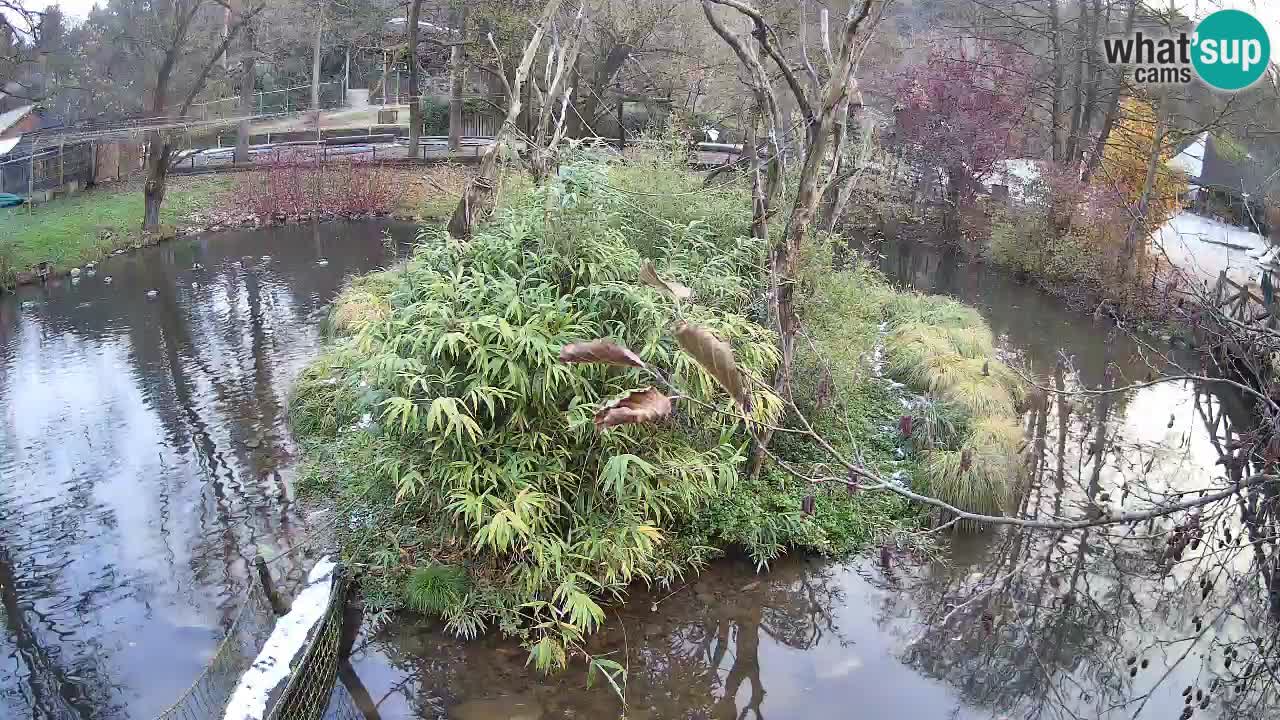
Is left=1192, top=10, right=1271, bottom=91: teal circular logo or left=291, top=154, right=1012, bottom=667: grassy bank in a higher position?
left=1192, top=10, right=1271, bottom=91: teal circular logo

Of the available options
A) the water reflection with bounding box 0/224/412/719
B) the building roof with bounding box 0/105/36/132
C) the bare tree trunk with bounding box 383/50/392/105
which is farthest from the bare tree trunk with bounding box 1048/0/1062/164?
the building roof with bounding box 0/105/36/132

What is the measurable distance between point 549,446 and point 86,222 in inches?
494

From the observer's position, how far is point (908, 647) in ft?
18.9

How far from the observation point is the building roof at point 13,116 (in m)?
17.2

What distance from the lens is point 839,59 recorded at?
630 cm

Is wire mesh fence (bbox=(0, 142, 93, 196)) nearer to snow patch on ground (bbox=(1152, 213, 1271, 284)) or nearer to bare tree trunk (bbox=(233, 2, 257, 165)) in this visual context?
bare tree trunk (bbox=(233, 2, 257, 165))

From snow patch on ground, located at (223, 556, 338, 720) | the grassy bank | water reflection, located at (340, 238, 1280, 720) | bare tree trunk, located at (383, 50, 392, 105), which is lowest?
water reflection, located at (340, 238, 1280, 720)

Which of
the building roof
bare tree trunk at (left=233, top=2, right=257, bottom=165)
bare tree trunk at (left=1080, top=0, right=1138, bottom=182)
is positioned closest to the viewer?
bare tree trunk at (left=1080, top=0, right=1138, bottom=182)

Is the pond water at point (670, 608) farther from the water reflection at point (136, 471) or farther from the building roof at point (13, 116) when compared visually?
the building roof at point (13, 116)

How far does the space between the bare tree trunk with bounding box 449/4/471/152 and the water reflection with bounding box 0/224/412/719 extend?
8.34m

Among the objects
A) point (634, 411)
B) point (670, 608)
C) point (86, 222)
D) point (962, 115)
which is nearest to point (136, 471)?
point (670, 608)

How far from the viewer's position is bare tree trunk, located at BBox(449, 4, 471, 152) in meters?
19.8

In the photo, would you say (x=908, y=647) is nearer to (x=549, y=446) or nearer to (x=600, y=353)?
(x=549, y=446)

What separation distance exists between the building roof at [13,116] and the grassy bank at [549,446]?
46.7ft
